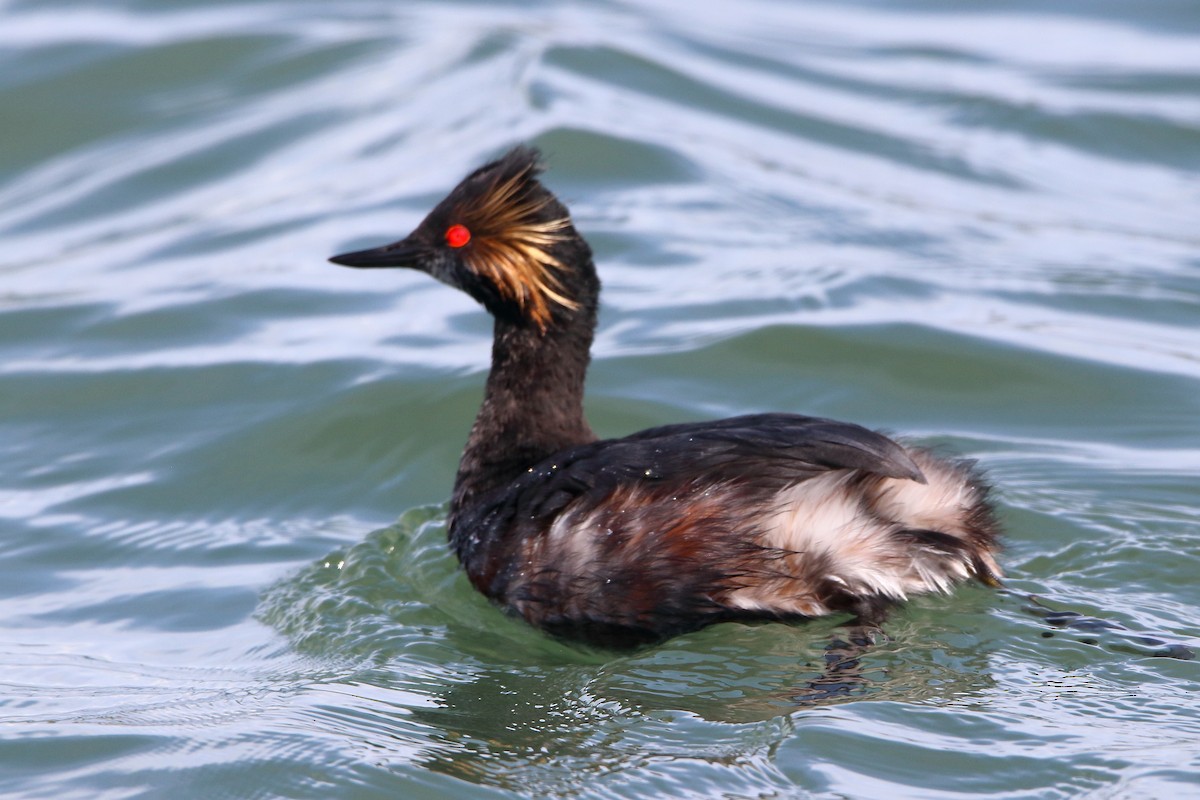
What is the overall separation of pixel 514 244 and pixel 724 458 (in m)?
1.25

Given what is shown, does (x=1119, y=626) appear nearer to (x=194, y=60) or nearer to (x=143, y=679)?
(x=143, y=679)

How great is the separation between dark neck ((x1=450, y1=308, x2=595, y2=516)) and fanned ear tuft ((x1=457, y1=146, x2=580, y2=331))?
97 mm

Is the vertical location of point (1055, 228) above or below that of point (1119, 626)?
above

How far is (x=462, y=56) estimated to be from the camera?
41.2 feet

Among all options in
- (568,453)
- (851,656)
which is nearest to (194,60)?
(568,453)

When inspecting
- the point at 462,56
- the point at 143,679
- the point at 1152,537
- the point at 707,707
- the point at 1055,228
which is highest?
the point at 462,56

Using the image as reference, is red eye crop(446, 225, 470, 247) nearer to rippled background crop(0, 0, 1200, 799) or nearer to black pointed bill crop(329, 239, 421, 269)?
black pointed bill crop(329, 239, 421, 269)

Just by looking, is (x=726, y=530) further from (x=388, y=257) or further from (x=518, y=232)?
(x=388, y=257)

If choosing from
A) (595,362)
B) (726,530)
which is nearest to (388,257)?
(726,530)

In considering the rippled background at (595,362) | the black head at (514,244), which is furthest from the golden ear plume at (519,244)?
the rippled background at (595,362)

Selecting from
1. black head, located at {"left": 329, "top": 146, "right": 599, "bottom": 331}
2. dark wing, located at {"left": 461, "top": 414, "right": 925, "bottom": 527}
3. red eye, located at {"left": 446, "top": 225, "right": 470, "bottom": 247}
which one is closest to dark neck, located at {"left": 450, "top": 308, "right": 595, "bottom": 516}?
black head, located at {"left": 329, "top": 146, "right": 599, "bottom": 331}

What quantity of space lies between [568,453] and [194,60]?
865 cm

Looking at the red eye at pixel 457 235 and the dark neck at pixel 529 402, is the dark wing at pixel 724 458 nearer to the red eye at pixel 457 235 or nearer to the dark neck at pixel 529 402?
the dark neck at pixel 529 402

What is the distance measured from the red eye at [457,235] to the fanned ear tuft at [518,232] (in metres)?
0.02
